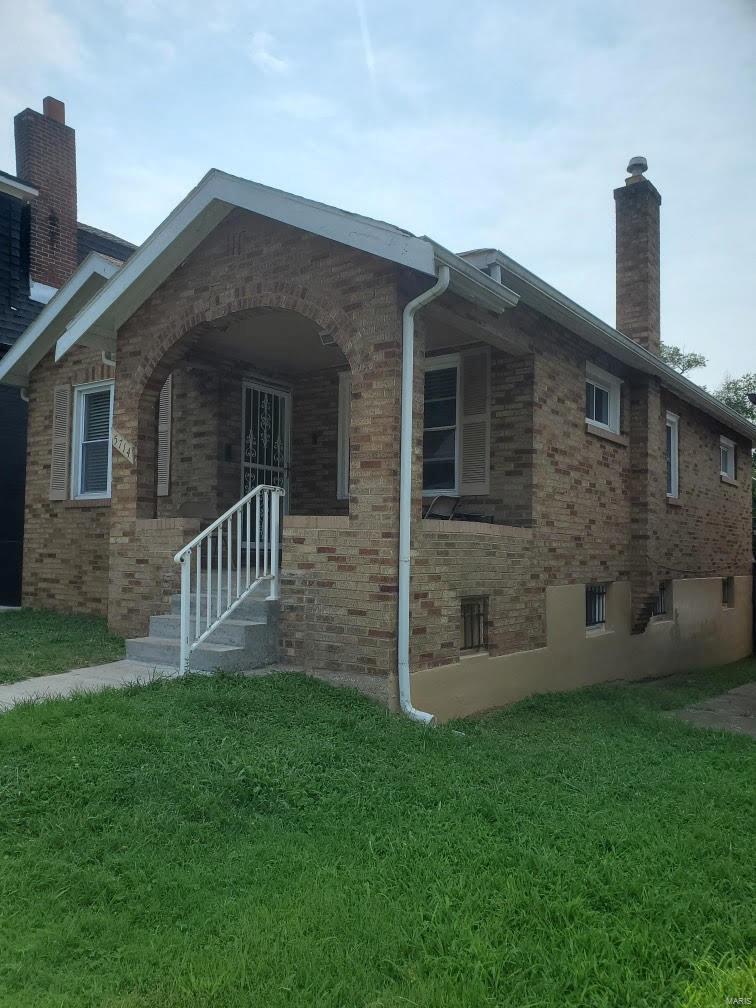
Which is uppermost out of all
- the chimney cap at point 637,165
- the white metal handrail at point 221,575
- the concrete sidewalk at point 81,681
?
the chimney cap at point 637,165

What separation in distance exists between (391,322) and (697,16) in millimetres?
2866

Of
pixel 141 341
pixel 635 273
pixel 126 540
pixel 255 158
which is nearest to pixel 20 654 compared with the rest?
pixel 126 540

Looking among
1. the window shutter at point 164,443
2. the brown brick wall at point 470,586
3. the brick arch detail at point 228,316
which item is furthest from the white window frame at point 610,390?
Answer: the window shutter at point 164,443

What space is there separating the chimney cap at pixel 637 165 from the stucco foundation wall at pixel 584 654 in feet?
20.6

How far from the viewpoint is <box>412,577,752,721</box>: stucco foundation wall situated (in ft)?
22.4

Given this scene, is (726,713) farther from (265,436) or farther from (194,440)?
(194,440)

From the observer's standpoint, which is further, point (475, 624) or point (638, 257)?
point (638, 257)

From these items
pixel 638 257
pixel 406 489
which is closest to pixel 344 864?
pixel 406 489

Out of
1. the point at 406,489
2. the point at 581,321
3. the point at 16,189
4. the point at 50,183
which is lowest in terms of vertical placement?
the point at 406,489

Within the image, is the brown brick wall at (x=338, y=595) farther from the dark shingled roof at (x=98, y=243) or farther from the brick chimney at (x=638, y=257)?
the dark shingled roof at (x=98, y=243)

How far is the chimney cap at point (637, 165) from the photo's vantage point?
1226cm

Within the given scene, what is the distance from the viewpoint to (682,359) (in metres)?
28.1

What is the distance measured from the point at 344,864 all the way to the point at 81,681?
345 centimetres

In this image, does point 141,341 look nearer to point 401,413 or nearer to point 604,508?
point 401,413
